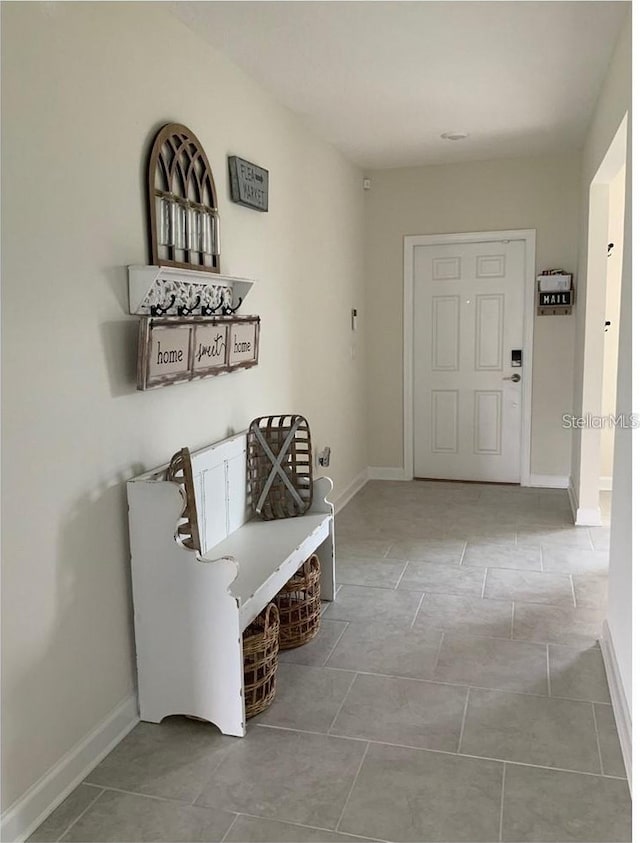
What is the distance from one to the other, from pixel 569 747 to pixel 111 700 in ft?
5.03

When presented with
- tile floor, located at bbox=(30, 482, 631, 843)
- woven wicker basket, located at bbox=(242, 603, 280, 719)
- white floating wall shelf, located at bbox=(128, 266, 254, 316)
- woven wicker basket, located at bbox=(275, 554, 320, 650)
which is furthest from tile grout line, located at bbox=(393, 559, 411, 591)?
white floating wall shelf, located at bbox=(128, 266, 254, 316)

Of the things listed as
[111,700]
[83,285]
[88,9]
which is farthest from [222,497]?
[88,9]

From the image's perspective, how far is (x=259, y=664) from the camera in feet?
8.55

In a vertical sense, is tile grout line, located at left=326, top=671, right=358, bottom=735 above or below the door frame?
below

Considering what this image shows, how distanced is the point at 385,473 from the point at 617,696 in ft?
12.3

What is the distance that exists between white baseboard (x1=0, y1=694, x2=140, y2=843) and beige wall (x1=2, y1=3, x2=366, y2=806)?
0.04 m

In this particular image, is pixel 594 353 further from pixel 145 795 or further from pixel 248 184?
pixel 145 795

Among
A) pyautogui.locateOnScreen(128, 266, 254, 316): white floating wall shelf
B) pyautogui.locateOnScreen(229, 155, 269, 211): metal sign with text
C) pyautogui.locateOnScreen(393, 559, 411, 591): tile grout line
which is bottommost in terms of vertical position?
pyautogui.locateOnScreen(393, 559, 411, 591): tile grout line

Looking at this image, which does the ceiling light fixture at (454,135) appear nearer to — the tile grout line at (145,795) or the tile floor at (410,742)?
the tile floor at (410,742)

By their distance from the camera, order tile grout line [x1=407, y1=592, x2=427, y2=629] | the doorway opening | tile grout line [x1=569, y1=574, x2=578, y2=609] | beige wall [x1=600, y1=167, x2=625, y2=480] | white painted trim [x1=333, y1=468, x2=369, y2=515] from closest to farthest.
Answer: tile grout line [x1=407, y1=592, x2=427, y2=629] → tile grout line [x1=569, y1=574, x2=578, y2=609] → the doorway opening → white painted trim [x1=333, y1=468, x2=369, y2=515] → beige wall [x1=600, y1=167, x2=625, y2=480]

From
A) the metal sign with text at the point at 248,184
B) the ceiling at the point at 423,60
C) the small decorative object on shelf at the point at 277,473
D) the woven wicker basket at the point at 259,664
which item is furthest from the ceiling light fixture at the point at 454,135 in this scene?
the woven wicker basket at the point at 259,664

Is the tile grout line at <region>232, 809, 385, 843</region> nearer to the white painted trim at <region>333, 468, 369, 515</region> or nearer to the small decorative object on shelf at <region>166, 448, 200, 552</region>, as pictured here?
the small decorative object on shelf at <region>166, 448, 200, 552</region>

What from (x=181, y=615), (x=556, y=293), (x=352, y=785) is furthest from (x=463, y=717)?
(x=556, y=293)

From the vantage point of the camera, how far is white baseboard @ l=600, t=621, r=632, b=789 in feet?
7.69
